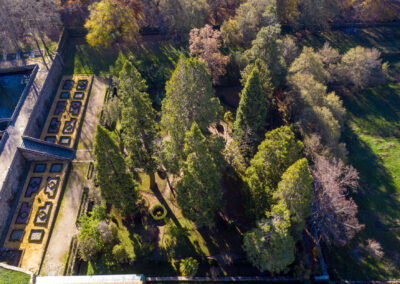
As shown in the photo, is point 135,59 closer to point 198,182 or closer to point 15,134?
point 15,134

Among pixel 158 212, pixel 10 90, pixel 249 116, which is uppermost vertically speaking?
pixel 10 90

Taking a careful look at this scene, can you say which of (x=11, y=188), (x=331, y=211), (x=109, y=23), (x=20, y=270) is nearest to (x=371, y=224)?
(x=331, y=211)

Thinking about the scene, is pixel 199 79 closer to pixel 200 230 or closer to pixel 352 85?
pixel 200 230

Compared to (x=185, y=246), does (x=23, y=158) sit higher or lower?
higher

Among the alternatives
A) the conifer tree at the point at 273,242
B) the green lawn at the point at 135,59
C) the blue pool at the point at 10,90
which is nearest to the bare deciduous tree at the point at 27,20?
the green lawn at the point at 135,59

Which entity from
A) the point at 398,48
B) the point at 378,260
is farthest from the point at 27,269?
the point at 398,48

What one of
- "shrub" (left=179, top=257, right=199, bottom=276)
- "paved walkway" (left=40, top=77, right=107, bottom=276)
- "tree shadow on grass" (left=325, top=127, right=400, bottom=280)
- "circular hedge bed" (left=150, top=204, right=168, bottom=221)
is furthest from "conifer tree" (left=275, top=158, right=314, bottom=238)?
"paved walkway" (left=40, top=77, right=107, bottom=276)

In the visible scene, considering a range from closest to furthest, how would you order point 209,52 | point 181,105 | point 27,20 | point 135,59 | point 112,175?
point 112,175 < point 181,105 < point 209,52 < point 27,20 < point 135,59
